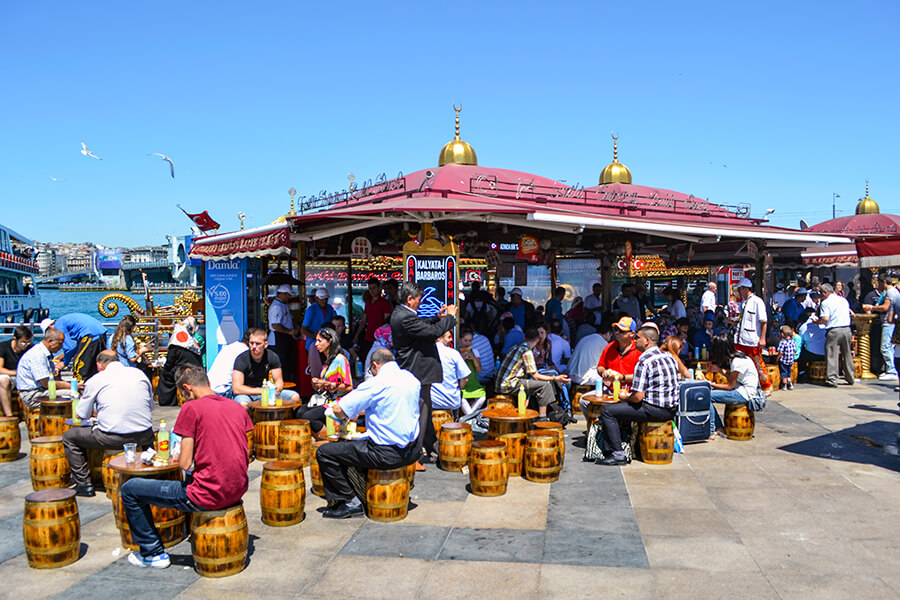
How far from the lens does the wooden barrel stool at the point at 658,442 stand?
757 cm

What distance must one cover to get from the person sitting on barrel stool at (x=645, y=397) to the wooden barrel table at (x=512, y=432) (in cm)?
91

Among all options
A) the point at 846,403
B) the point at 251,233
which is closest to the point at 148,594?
the point at 251,233

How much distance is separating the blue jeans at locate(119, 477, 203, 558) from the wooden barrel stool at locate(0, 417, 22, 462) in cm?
415

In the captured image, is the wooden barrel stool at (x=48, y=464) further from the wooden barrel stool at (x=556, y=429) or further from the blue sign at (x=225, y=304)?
the blue sign at (x=225, y=304)

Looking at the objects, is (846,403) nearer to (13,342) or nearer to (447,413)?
(447,413)

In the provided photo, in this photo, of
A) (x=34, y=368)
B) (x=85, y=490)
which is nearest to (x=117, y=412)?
(x=85, y=490)

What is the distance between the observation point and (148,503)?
4.83 m

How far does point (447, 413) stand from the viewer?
807 centimetres

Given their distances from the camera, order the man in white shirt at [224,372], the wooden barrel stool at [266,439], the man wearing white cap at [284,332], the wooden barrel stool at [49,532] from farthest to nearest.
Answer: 1. the man wearing white cap at [284,332]
2. the man in white shirt at [224,372]
3. the wooden barrel stool at [266,439]
4. the wooden barrel stool at [49,532]

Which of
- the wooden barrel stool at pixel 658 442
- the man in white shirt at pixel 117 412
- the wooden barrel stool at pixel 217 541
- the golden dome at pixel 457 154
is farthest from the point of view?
the golden dome at pixel 457 154

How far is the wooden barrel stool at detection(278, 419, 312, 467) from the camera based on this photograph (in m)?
7.32

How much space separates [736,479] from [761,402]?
6.36ft

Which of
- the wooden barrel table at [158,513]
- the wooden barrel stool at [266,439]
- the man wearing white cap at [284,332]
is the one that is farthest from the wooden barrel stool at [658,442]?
the man wearing white cap at [284,332]

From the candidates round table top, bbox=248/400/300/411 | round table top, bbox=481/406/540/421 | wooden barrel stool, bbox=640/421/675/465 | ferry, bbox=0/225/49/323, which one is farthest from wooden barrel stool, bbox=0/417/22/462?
ferry, bbox=0/225/49/323
